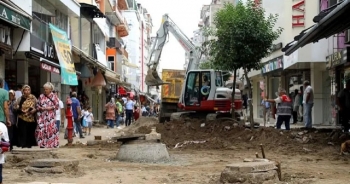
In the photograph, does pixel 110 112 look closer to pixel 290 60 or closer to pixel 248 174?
pixel 290 60

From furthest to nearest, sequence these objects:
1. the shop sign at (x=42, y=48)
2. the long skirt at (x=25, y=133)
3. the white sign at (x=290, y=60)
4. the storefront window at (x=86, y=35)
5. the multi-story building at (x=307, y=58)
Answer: the storefront window at (x=86, y=35) → the white sign at (x=290, y=60) → the multi-story building at (x=307, y=58) → the shop sign at (x=42, y=48) → the long skirt at (x=25, y=133)

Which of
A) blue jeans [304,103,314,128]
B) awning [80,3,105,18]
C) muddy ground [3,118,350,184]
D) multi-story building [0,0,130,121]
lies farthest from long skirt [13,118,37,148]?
awning [80,3,105,18]

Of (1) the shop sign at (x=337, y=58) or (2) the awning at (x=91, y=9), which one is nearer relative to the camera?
(1) the shop sign at (x=337, y=58)

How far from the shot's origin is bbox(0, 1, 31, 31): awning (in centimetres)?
1524

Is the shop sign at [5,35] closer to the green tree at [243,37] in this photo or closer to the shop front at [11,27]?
the shop front at [11,27]

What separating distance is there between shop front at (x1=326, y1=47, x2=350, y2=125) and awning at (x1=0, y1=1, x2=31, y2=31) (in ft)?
38.7

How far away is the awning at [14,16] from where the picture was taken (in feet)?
50.0

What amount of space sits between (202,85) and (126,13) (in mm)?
66905

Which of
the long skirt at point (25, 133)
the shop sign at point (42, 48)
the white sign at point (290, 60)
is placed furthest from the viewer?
the white sign at point (290, 60)

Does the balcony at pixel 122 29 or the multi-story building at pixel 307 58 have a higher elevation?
the balcony at pixel 122 29

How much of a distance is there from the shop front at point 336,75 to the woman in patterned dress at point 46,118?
12.7m

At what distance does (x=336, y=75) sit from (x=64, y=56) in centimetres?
1195

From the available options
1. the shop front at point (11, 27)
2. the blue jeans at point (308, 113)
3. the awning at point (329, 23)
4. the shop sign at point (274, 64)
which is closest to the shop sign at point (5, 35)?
the shop front at point (11, 27)

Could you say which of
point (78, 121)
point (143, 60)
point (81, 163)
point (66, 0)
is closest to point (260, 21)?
point (78, 121)
